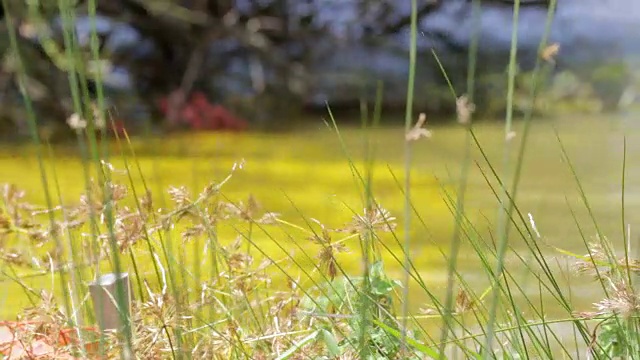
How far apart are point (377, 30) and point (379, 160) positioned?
652mm

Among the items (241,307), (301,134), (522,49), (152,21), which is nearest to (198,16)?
(152,21)

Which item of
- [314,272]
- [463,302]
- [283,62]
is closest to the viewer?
[463,302]

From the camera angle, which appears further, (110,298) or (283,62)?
(283,62)

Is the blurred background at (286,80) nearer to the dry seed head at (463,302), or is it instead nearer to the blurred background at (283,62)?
the blurred background at (283,62)

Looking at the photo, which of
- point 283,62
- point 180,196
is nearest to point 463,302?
point 180,196

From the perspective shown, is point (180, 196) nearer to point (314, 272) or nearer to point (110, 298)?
point (110, 298)

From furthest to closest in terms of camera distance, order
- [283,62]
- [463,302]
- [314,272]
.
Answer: [283,62] → [314,272] → [463,302]

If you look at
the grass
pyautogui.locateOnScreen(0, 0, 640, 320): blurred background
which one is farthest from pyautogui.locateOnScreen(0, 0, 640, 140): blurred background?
the grass

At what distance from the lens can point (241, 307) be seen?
2.42 feet

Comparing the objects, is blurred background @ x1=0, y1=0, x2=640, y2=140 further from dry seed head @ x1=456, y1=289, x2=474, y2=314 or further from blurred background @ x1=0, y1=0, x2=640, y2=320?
dry seed head @ x1=456, y1=289, x2=474, y2=314

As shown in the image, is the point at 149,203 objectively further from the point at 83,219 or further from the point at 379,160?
the point at 379,160

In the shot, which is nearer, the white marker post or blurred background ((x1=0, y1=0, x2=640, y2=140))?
the white marker post

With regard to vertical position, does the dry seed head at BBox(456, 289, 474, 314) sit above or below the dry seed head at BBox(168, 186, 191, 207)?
below

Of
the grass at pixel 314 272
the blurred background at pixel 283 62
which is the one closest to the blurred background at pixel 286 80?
the blurred background at pixel 283 62
